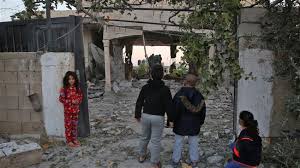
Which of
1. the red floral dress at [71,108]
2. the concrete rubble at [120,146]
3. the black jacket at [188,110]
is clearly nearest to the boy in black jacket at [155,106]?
the black jacket at [188,110]

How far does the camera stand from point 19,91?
→ 7.23 meters

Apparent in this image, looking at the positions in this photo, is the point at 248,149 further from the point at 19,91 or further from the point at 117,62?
the point at 117,62

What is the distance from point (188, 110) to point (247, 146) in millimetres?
1232

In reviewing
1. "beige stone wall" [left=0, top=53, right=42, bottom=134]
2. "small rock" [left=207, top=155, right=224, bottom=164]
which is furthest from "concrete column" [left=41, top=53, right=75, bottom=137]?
"small rock" [left=207, top=155, right=224, bottom=164]

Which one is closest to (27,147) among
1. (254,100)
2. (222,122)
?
(254,100)

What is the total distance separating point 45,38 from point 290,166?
15.6 ft

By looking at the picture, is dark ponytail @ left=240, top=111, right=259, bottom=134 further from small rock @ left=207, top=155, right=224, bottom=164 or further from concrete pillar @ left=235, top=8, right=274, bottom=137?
small rock @ left=207, top=155, right=224, bottom=164

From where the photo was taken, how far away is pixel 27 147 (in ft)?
19.2

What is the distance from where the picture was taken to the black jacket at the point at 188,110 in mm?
5180

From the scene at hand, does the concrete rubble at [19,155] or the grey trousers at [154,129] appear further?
the concrete rubble at [19,155]

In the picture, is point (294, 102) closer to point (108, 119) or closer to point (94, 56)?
point (108, 119)

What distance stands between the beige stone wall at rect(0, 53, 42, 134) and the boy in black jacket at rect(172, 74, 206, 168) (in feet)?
9.82

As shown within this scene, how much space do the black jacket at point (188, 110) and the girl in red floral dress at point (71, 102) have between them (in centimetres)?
207

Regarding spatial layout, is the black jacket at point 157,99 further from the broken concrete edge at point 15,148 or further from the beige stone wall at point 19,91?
the beige stone wall at point 19,91
